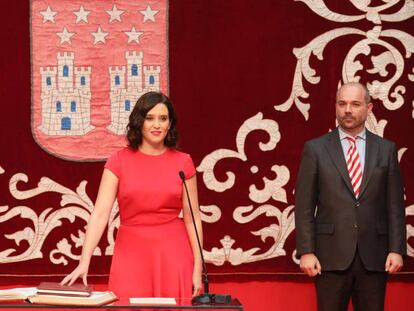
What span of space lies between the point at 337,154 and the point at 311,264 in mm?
480

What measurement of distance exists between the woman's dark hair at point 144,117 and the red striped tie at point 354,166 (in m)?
0.78

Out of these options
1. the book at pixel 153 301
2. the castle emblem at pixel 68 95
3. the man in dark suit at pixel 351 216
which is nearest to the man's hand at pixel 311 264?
the man in dark suit at pixel 351 216

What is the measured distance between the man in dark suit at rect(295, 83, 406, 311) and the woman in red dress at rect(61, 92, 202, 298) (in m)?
0.56

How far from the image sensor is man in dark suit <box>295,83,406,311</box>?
3551 mm

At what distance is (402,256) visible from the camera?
3566mm

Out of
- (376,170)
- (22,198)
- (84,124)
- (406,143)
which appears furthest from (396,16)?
(22,198)

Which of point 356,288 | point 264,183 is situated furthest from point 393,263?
point 264,183

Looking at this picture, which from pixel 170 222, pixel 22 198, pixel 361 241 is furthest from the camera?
pixel 22 198

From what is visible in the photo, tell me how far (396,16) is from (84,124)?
1687 mm

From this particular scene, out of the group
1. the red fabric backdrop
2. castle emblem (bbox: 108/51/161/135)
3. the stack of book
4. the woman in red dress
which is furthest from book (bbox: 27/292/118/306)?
castle emblem (bbox: 108/51/161/135)

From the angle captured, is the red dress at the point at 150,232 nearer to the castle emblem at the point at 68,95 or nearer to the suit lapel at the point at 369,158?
the suit lapel at the point at 369,158

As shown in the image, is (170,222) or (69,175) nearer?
(170,222)

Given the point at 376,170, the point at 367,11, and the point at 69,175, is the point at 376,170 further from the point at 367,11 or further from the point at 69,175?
the point at 69,175

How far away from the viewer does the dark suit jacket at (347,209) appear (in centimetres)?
356
